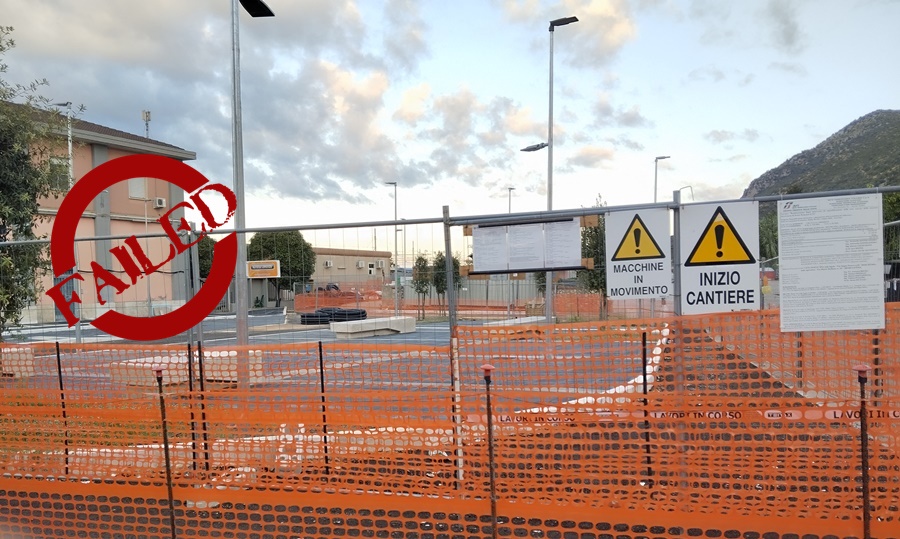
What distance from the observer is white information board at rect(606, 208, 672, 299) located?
187 inches

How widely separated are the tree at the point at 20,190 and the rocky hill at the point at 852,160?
2832 inches

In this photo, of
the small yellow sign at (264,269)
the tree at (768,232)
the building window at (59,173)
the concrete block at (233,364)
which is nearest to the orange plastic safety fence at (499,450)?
the concrete block at (233,364)

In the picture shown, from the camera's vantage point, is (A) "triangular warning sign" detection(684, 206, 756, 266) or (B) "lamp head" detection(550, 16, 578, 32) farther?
(B) "lamp head" detection(550, 16, 578, 32)

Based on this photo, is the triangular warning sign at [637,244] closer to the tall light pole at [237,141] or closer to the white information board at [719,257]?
the white information board at [719,257]

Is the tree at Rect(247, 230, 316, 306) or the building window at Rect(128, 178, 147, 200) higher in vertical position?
the building window at Rect(128, 178, 147, 200)

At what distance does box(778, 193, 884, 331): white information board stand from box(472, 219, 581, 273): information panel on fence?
150 centimetres

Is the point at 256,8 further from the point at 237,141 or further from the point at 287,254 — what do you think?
the point at 287,254

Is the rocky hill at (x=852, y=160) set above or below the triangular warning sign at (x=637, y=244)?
above

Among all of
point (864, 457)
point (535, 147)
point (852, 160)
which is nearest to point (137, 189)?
point (535, 147)

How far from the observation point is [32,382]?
6898 mm

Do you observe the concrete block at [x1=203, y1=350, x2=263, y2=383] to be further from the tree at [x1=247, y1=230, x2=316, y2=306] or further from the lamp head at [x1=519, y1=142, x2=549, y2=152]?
the lamp head at [x1=519, y1=142, x2=549, y2=152]

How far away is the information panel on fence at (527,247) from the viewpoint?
5.04 meters

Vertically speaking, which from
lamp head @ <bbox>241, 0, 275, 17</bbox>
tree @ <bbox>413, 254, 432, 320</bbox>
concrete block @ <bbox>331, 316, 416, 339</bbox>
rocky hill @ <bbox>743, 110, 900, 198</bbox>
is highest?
rocky hill @ <bbox>743, 110, 900, 198</bbox>

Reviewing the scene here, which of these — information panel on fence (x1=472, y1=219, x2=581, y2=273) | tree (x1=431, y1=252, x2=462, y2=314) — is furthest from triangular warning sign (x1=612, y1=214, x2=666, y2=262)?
tree (x1=431, y1=252, x2=462, y2=314)
